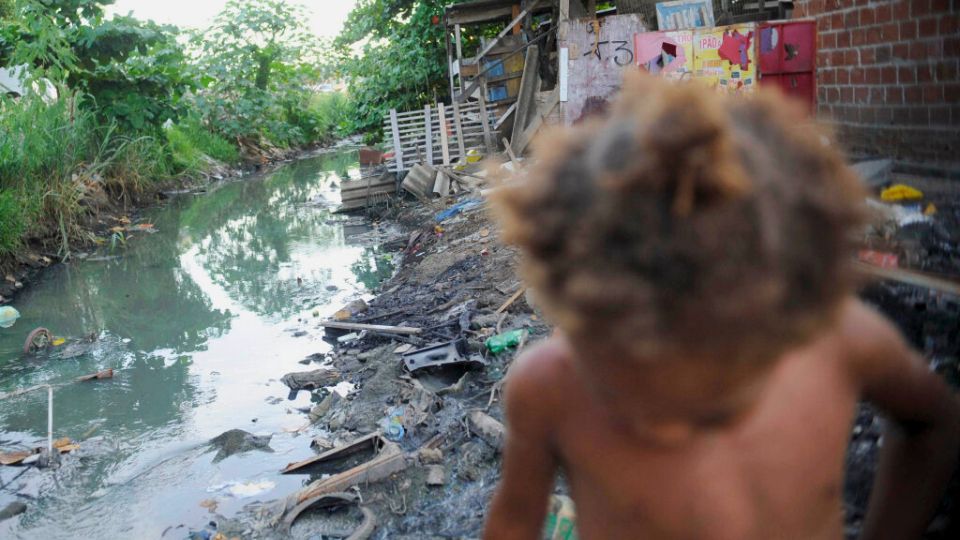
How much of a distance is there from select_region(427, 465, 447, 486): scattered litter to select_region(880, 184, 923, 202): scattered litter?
263 centimetres

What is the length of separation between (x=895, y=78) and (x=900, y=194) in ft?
4.79

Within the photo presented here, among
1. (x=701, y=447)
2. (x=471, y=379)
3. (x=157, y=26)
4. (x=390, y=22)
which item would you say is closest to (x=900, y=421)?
(x=701, y=447)

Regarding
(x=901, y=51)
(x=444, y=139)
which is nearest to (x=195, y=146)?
(x=444, y=139)

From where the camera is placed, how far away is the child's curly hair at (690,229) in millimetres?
727

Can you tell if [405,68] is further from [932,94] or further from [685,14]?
[932,94]

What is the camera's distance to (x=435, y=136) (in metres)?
13.8

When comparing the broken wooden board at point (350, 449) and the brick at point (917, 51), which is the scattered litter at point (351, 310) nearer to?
the broken wooden board at point (350, 449)

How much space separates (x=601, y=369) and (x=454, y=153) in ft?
43.1

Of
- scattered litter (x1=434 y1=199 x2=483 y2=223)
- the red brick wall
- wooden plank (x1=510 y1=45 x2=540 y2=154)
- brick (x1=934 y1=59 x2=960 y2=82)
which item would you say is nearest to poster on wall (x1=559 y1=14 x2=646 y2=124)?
scattered litter (x1=434 y1=199 x2=483 y2=223)

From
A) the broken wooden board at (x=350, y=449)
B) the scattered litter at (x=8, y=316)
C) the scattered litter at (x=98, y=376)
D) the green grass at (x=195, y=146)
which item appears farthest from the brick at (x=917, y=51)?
the green grass at (x=195, y=146)

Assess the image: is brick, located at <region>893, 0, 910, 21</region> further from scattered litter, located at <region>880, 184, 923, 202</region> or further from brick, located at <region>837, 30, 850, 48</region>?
scattered litter, located at <region>880, 184, 923, 202</region>

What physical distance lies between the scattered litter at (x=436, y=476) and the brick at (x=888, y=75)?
2.91 metres

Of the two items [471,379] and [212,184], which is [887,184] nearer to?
[471,379]

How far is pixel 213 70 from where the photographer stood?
72.4ft
